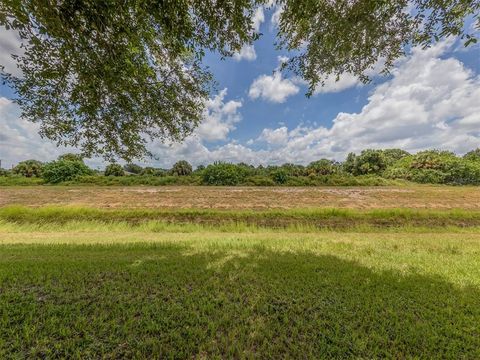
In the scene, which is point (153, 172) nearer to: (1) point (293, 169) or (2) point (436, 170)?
(1) point (293, 169)

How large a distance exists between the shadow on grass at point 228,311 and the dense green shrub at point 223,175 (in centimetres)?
2657

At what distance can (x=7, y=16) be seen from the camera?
11.3 feet

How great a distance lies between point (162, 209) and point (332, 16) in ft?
47.3

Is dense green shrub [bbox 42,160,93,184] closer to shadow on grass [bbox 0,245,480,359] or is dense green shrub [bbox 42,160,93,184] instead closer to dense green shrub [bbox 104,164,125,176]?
dense green shrub [bbox 104,164,125,176]

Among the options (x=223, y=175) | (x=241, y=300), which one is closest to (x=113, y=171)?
(x=223, y=175)

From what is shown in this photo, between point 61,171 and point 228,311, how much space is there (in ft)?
131

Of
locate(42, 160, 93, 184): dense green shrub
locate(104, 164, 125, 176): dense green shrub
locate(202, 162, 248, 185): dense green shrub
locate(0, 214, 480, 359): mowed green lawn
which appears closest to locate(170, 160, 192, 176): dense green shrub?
locate(202, 162, 248, 185): dense green shrub

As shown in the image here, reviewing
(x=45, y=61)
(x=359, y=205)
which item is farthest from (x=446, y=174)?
(x=45, y=61)

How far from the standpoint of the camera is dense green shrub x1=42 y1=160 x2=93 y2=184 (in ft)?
106

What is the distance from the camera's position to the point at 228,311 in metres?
3.31

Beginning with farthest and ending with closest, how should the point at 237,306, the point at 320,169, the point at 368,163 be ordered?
the point at 368,163 → the point at 320,169 → the point at 237,306

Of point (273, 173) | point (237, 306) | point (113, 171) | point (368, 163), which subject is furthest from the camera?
point (368, 163)

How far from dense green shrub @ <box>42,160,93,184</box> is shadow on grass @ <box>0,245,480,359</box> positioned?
34.8 metres

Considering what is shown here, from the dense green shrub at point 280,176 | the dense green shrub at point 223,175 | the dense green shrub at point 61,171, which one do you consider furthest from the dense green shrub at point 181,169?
the dense green shrub at point 280,176
